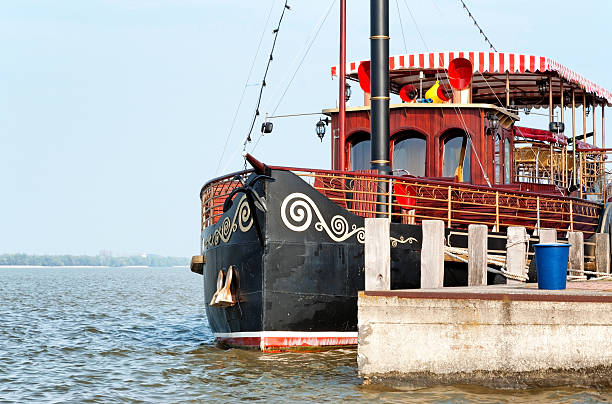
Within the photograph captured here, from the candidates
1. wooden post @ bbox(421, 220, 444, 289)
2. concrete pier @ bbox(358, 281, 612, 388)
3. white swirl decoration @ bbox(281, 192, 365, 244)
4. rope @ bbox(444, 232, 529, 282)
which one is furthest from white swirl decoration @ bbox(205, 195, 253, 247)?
concrete pier @ bbox(358, 281, 612, 388)

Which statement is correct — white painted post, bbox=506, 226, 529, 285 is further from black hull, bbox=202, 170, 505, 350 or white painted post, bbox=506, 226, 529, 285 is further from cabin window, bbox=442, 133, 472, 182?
cabin window, bbox=442, 133, 472, 182

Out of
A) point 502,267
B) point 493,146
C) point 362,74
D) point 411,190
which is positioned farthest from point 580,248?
point 362,74

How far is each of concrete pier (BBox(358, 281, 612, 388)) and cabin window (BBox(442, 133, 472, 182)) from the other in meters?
6.99

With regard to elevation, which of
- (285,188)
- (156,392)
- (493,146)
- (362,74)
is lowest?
(156,392)

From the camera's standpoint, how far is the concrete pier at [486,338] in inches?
333

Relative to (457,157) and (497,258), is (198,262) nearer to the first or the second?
(457,157)

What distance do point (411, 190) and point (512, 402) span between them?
589 centimetres

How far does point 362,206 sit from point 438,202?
1.63 meters

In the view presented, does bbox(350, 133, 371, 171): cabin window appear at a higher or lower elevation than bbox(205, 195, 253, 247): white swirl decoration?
higher

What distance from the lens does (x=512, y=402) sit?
8227 mm

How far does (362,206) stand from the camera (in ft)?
41.6

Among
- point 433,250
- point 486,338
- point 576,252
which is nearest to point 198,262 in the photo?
point 433,250

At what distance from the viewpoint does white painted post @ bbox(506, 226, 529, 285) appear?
11664 millimetres

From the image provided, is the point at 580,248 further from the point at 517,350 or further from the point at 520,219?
the point at 517,350
